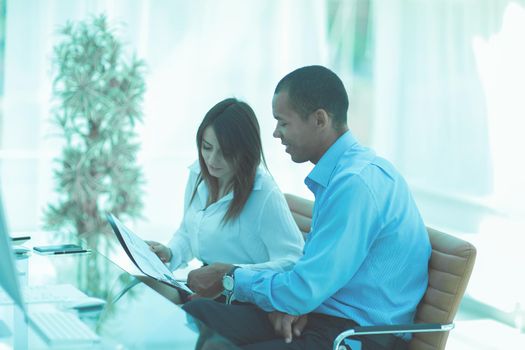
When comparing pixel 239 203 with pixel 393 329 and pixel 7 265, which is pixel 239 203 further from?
pixel 7 265

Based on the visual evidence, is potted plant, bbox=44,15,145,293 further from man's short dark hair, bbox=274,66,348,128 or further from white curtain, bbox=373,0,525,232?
man's short dark hair, bbox=274,66,348,128

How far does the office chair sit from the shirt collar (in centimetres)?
36

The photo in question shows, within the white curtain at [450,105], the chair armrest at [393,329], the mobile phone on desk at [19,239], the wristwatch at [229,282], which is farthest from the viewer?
the white curtain at [450,105]

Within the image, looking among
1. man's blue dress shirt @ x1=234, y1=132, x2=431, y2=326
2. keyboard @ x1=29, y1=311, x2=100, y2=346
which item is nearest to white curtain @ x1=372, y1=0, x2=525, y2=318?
man's blue dress shirt @ x1=234, y1=132, x2=431, y2=326

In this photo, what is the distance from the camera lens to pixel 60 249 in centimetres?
260

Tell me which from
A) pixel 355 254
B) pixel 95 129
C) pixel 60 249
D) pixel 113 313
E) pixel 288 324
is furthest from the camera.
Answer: pixel 95 129

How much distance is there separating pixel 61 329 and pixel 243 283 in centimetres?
58

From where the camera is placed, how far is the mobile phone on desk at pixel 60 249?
2.57m

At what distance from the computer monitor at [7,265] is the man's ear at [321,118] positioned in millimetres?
1010

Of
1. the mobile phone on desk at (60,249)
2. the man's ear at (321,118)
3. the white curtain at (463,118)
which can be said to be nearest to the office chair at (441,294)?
the man's ear at (321,118)

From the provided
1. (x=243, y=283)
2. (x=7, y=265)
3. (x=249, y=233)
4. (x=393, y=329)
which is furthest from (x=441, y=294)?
(x=7, y=265)

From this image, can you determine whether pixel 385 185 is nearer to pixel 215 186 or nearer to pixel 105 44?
pixel 215 186

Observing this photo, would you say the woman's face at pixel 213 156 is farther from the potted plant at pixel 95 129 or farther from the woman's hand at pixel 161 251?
the potted plant at pixel 95 129

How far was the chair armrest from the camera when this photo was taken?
1968mm
